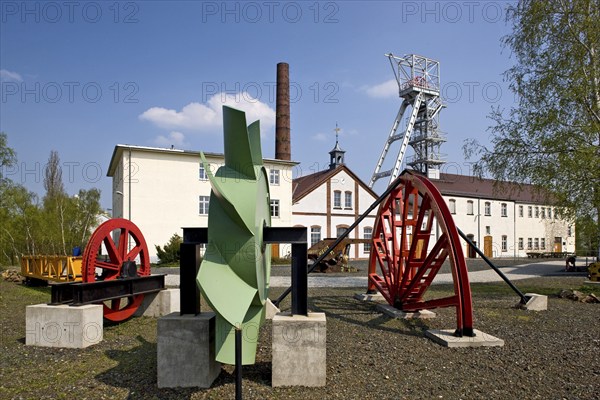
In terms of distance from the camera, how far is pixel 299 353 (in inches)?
198

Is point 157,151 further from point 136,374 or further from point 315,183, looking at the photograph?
point 136,374

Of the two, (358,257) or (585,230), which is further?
(358,257)

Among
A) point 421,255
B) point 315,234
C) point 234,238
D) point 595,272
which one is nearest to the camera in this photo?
point 234,238

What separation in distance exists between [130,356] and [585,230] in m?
13.6

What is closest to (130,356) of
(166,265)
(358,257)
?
(166,265)

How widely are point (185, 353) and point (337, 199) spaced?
29119 millimetres

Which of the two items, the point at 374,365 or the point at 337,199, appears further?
the point at 337,199

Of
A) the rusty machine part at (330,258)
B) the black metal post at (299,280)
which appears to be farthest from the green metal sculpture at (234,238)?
the rusty machine part at (330,258)

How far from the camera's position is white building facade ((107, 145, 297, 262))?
26.9 metres

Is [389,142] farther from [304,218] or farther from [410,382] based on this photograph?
[410,382]

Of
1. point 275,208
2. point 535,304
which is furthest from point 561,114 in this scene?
point 275,208

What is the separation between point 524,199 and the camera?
4459cm

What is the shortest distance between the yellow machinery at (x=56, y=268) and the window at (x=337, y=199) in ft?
75.0

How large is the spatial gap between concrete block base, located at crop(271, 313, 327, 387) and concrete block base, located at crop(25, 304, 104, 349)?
3.75 m
